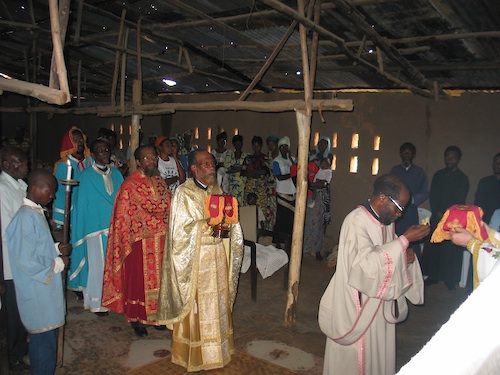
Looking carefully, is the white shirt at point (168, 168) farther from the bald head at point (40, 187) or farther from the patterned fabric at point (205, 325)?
the bald head at point (40, 187)

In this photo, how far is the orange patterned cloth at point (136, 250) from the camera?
484 cm

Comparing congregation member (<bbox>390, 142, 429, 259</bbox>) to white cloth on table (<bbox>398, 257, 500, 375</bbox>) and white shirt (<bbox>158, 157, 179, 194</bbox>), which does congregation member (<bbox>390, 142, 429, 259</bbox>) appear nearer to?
white shirt (<bbox>158, 157, 179, 194</bbox>)

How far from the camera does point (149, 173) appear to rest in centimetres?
504

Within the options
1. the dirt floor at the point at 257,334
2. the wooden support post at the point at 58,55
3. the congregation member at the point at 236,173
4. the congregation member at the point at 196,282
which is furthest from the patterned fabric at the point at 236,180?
the wooden support post at the point at 58,55

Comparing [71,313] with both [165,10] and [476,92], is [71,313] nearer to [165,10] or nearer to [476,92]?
[165,10]

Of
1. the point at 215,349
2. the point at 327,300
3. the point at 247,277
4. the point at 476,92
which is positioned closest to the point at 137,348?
the point at 215,349

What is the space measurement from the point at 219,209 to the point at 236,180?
5195mm

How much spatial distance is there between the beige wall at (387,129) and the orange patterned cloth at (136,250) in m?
5.30

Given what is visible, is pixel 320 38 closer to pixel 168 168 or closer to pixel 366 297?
pixel 168 168

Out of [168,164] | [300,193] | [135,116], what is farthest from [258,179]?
[300,193]

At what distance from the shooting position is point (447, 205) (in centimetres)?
719

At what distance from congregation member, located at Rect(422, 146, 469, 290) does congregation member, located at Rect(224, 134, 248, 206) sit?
3.65 m

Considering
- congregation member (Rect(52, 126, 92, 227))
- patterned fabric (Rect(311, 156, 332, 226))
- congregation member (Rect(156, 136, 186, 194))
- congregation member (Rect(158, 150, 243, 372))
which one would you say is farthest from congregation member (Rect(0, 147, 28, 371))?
patterned fabric (Rect(311, 156, 332, 226))

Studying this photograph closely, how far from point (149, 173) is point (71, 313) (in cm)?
223
